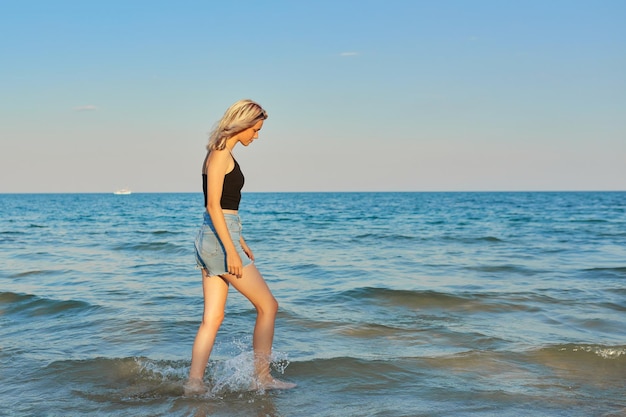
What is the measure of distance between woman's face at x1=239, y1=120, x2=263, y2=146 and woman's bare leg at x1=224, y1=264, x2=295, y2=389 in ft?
2.98

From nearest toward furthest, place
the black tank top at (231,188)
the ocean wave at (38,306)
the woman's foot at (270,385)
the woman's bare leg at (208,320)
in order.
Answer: the black tank top at (231,188) < the woman's bare leg at (208,320) < the woman's foot at (270,385) < the ocean wave at (38,306)

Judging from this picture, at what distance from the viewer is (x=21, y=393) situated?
470 cm

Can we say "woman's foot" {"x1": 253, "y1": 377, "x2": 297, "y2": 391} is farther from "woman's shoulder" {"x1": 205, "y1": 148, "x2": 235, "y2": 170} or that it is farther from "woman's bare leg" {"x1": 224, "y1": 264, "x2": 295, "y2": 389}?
"woman's shoulder" {"x1": 205, "y1": 148, "x2": 235, "y2": 170}

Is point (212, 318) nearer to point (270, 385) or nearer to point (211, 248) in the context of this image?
point (211, 248)

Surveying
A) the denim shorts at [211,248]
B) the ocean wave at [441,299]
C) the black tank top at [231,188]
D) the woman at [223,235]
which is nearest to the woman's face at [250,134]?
the woman at [223,235]

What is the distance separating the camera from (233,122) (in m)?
4.12

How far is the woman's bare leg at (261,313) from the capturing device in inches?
174

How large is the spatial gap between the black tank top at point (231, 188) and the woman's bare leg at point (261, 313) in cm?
50

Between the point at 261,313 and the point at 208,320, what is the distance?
427 mm

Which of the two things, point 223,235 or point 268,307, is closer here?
point 223,235

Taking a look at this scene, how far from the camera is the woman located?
409 cm

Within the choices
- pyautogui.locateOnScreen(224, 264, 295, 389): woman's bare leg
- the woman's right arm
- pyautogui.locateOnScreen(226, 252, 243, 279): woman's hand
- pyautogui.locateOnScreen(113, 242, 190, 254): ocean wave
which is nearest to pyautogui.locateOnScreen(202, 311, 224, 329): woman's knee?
pyautogui.locateOnScreen(224, 264, 295, 389): woman's bare leg

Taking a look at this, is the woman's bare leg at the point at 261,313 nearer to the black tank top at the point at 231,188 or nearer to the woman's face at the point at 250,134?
the black tank top at the point at 231,188

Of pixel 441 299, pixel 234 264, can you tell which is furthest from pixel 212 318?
pixel 441 299
